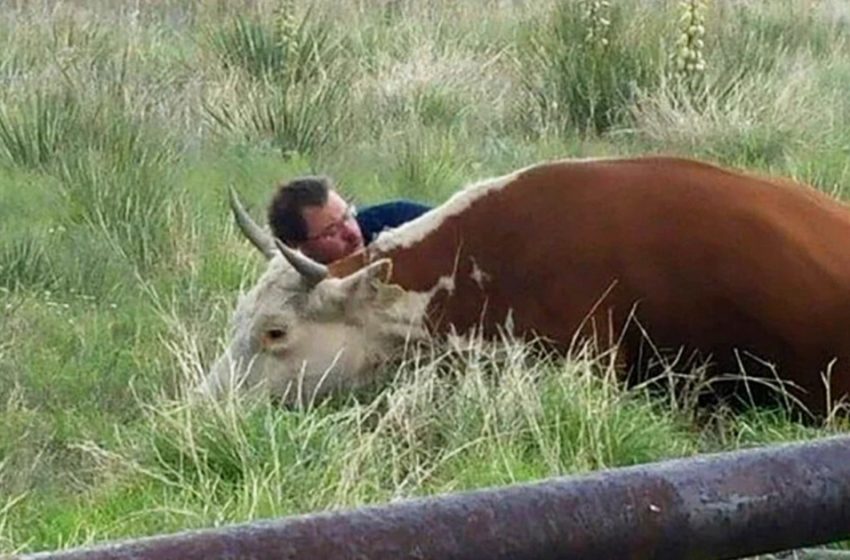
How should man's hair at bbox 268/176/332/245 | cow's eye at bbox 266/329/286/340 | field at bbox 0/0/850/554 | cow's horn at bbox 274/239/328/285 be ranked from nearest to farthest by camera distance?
field at bbox 0/0/850/554 < cow's horn at bbox 274/239/328/285 < cow's eye at bbox 266/329/286/340 < man's hair at bbox 268/176/332/245

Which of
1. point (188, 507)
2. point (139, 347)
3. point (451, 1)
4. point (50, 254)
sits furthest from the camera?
point (451, 1)

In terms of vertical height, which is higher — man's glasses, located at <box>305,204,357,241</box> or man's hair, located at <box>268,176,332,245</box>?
man's hair, located at <box>268,176,332,245</box>

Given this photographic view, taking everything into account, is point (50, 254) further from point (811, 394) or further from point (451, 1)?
point (451, 1)

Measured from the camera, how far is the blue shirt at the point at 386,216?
7164 mm

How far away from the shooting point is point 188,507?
5203 millimetres

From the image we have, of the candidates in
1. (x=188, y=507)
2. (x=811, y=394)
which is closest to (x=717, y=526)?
(x=188, y=507)

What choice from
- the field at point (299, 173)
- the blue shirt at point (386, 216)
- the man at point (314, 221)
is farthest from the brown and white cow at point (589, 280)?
the blue shirt at point (386, 216)

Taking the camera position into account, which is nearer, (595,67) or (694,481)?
(694,481)

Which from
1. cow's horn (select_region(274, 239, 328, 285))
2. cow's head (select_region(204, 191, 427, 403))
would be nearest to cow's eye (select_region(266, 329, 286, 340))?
cow's head (select_region(204, 191, 427, 403))

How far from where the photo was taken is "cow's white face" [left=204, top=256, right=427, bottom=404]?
20.4 ft

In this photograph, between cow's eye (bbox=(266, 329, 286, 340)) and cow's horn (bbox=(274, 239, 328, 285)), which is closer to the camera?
cow's horn (bbox=(274, 239, 328, 285))

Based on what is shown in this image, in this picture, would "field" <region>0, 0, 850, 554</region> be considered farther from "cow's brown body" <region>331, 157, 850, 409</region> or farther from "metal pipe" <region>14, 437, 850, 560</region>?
"metal pipe" <region>14, 437, 850, 560</region>

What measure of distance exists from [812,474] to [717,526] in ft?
0.32

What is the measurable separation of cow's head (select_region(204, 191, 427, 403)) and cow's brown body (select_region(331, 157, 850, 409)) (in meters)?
0.08
